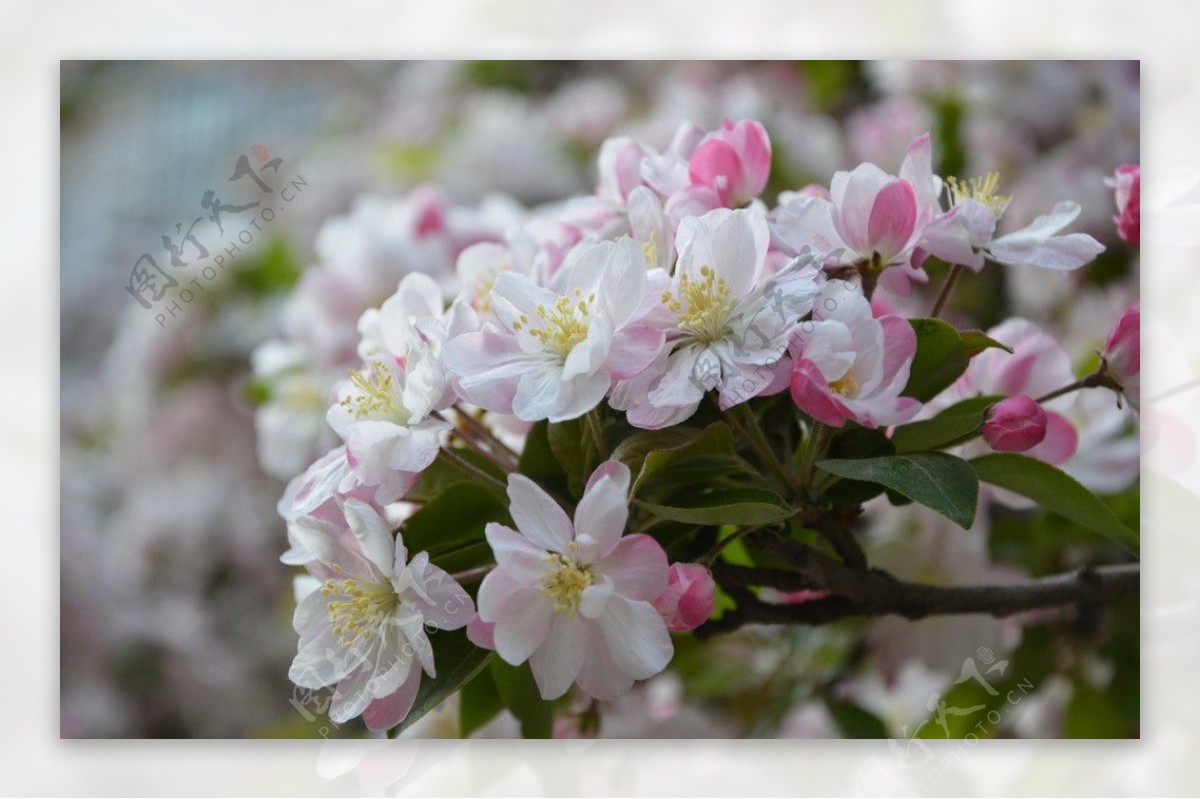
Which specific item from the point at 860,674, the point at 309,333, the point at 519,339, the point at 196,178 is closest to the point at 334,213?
the point at 196,178

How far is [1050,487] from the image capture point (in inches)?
29.2

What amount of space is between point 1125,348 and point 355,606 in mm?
461

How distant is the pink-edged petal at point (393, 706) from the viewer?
64 centimetres

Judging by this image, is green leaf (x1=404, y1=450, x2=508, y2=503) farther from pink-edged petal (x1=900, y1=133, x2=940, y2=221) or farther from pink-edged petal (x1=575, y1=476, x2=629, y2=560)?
pink-edged petal (x1=900, y1=133, x2=940, y2=221)

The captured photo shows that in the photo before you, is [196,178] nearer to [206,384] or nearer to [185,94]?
[185,94]

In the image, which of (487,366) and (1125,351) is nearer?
(487,366)

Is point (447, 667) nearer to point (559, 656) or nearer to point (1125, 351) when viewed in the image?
point (559, 656)

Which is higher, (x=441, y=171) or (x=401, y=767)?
(x=441, y=171)

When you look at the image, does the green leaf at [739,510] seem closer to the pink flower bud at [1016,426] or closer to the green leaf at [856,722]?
the pink flower bud at [1016,426]

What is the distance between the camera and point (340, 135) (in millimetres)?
1425

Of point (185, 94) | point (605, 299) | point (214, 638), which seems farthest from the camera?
point (214, 638)

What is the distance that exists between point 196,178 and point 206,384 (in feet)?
0.98

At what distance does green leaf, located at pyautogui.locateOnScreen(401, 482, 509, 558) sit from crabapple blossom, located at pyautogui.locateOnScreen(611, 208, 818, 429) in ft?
0.47

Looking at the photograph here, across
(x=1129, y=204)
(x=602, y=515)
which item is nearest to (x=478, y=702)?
(x=602, y=515)
